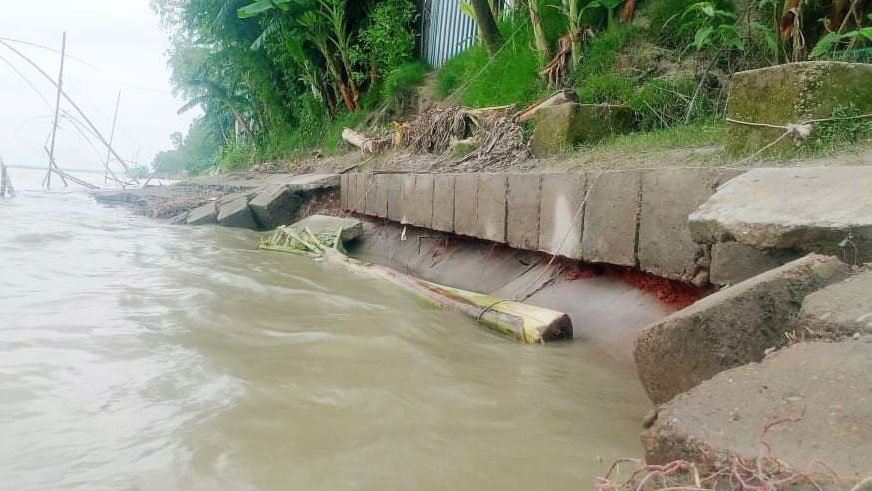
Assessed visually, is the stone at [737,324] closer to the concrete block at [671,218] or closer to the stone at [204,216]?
the concrete block at [671,218]

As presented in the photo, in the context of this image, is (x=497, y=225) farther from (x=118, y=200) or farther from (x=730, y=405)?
(x=118, y=200)

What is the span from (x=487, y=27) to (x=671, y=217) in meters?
5.17

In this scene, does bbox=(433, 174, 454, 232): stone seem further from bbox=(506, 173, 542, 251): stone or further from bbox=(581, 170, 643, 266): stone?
bbox=(581, 170, 643, 266): stone

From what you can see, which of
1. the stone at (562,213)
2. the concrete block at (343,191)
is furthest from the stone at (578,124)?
the concrete block at (343,191)

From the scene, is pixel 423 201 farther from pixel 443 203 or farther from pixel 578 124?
pixel 578 124

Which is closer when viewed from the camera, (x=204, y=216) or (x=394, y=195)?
(x=394, y=195)

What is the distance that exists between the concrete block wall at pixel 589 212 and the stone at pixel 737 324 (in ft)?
2.60

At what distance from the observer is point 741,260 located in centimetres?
228

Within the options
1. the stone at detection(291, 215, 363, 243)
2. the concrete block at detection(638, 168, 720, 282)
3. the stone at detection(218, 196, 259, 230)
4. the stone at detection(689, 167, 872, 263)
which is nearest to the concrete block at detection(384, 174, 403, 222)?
the stone at detection(291, 215, 363, 243)

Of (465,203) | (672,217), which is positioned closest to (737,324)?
(672,217)

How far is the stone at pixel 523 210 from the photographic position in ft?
12.4

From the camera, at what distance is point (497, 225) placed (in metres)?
4.16

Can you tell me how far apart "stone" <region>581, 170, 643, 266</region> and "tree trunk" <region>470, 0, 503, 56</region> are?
14.2ft

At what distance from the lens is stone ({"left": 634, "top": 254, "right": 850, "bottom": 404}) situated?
67.6 inches
